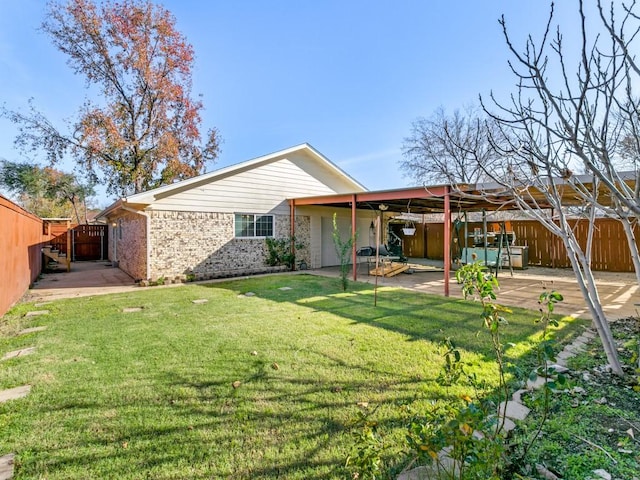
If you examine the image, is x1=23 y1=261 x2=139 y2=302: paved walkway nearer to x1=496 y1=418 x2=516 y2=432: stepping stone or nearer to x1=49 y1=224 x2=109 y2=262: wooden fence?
x1=49 y1=224 x2=109 y2=262: wooden fence

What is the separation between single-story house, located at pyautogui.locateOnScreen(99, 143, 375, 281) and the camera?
9891 mm

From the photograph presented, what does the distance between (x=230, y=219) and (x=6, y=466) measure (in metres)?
9.52

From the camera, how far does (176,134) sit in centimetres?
1903

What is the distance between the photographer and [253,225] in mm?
11969

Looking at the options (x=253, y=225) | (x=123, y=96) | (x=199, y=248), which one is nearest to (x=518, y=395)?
(x=199, y=248)

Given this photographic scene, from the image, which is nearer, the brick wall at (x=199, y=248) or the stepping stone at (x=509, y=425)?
→ the stepping stone at (x=509, y=425)

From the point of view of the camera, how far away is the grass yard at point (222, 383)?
2.21 meters

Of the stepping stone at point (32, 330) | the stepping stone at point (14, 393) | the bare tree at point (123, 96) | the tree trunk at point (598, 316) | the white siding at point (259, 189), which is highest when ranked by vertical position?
the bare tree at point (123, 96)

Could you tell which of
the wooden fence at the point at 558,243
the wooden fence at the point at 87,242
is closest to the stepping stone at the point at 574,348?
the wooden fence at the point at 558,243

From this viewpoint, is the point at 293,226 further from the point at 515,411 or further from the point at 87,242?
the point at 87,242

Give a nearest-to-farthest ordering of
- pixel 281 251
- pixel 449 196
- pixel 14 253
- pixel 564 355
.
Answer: pixel 564 355 → pixel 14 253 → pixel 449 196 → pixel 281 251

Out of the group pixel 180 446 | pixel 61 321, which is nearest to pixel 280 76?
pixel 61 321

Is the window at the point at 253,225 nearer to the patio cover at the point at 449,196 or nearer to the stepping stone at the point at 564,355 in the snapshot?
the patio cover at the point at 449,196

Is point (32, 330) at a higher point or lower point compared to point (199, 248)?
lower
